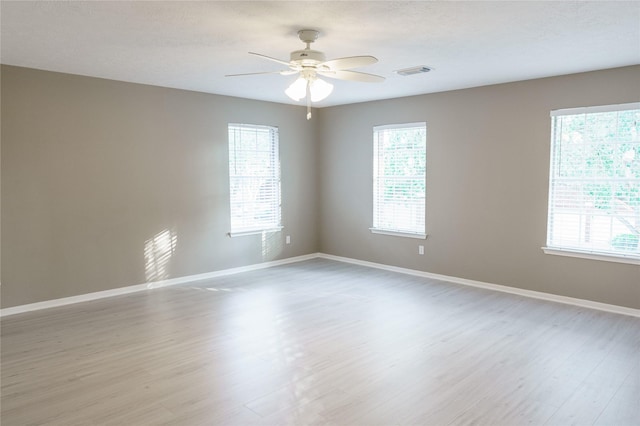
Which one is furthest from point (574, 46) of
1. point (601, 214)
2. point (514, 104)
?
point (601, 214)

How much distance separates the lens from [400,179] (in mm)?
6516

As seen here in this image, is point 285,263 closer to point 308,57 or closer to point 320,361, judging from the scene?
point 320,361

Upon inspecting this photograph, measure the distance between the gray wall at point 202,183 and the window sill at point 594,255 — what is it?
0.21 ft

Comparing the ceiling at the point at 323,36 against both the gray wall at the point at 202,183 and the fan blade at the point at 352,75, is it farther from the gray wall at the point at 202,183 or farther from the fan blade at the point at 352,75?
the gray wall at the point at 202,183

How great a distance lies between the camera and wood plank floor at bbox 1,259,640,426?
2732 mm

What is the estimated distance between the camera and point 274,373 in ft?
10.7

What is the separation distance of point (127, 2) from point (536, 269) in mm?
4766

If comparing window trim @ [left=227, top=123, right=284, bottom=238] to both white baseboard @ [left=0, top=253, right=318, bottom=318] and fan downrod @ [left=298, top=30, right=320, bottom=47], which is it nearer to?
white baseboard @ [left=0, top=253, right=318, bottom=318]

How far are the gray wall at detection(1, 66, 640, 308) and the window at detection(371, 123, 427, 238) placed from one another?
0.44ft

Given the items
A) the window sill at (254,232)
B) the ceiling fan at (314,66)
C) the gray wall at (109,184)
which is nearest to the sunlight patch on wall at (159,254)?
the gray wall at (109,184)

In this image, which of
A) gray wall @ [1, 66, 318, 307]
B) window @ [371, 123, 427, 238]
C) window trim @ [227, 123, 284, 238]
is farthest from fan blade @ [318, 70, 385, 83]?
window trim @ [227, 123, 284, 238]

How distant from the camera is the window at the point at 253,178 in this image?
6.43m

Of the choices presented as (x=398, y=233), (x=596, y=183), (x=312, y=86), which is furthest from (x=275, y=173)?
(x=596, y=183)

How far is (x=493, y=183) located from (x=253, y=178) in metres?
3.27
